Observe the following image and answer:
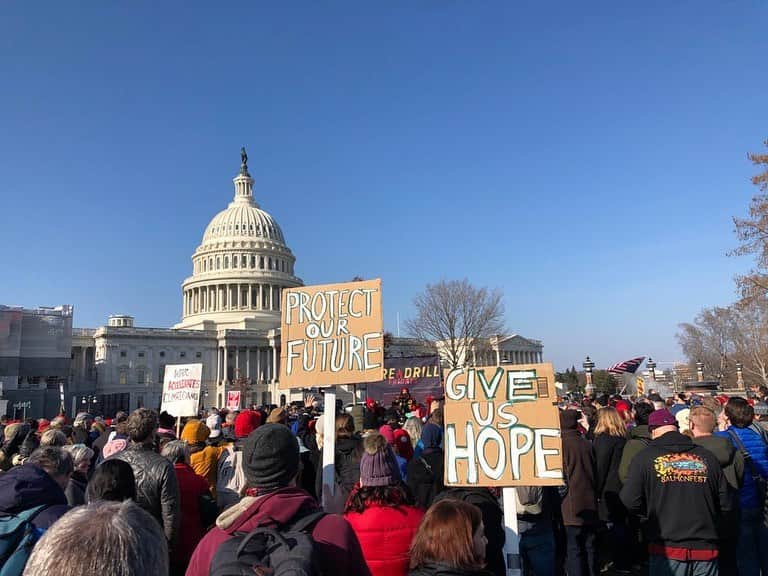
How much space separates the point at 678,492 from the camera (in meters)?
4.89

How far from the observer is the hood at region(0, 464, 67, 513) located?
3.49m

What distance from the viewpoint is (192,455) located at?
6.93m

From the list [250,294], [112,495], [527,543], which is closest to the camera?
[112,495]

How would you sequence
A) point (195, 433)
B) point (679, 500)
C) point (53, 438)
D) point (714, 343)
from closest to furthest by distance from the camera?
point (679, 500), point (53, 438), point (195, 433), point (714, 343)

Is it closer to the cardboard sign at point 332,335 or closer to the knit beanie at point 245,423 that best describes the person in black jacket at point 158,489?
the cardboard sign at point 332,335

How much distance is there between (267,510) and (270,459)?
26cm

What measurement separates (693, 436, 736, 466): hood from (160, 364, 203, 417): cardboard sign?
986 cm

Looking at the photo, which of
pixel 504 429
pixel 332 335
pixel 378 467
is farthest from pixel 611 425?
pixel 378 467

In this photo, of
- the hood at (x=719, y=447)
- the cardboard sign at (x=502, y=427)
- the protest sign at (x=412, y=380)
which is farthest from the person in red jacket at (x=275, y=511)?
the protest sign at (x=412, y=380)

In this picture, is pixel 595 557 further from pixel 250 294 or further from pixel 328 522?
pixel 250 294

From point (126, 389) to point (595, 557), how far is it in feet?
273

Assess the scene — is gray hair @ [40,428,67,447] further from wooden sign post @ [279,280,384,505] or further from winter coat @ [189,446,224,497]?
wooden sign post @ [279,280,384,505]

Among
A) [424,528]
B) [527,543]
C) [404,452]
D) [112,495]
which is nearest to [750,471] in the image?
[527,543]

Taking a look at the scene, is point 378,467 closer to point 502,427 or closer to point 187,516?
point 502,427
